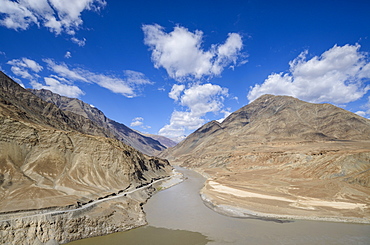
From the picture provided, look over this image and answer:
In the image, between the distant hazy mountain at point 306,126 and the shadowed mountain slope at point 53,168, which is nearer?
the shadowed mountain slope at point 53,168

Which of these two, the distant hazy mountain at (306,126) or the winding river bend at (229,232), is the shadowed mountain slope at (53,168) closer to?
the winding river bend at (229,232)

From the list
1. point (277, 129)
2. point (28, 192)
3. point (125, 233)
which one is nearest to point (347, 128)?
point (277, 129)

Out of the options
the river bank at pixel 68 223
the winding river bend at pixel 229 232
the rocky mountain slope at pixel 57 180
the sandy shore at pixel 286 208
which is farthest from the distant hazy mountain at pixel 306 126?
the river bank at pixel 68 223

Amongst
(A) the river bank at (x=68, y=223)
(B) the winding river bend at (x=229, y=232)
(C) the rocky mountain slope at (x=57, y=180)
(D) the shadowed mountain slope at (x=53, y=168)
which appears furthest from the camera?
(D) the shadowed mountain slope at (x=53, y=168)

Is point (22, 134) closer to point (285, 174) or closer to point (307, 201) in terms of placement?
point (307, 201)

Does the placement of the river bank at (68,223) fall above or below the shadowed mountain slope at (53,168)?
below

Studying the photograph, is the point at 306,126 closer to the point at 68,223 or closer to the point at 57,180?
the point at 57,180

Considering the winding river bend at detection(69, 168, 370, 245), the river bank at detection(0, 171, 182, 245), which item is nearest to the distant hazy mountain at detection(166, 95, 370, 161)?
the winding river bend at detection(69, 168, 370, 245)
